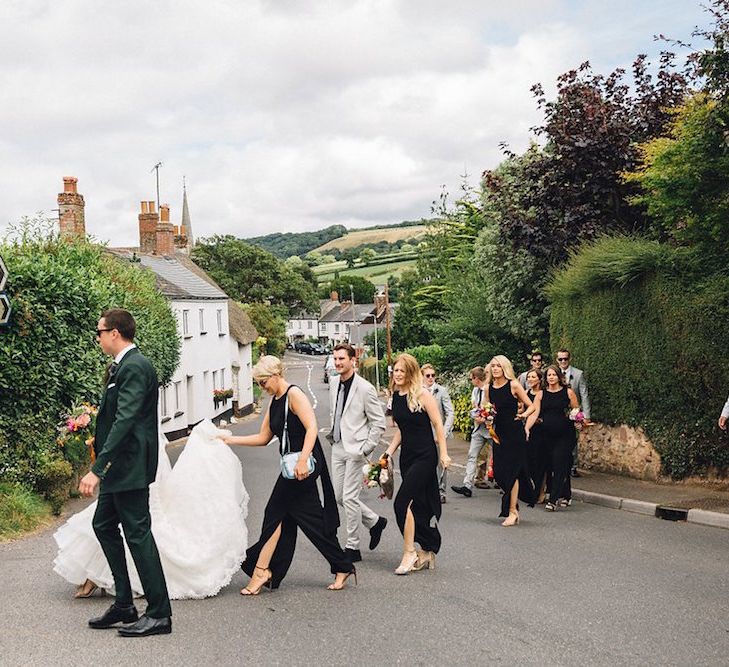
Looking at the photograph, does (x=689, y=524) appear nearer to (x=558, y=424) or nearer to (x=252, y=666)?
(x=558, y=424)

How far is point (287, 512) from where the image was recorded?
25.9 feet

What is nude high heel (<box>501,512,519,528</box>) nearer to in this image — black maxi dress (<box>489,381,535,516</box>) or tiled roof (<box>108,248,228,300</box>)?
black maxi dress (<box>489,381,535,516</box>)

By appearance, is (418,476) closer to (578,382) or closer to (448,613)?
(448,613)

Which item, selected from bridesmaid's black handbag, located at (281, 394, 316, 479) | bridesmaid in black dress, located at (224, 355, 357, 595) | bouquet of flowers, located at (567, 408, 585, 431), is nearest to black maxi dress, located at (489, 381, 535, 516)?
bouquet of flowers, located at (567, 408, 585, 431)

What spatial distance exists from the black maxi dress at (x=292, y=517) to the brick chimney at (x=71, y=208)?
96.4 feet

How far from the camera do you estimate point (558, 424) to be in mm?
13102

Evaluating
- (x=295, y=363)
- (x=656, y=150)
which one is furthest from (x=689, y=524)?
(x=295, y=363)

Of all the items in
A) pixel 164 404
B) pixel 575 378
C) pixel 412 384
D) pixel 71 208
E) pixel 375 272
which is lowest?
pixel 164 404

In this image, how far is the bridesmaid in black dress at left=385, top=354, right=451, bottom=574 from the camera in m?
8.92

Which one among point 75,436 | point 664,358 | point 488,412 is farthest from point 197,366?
point 488,412

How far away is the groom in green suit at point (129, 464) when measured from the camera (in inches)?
250

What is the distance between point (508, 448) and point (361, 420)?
127 inches

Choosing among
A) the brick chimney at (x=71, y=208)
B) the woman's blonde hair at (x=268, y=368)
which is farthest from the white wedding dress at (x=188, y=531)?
the brick chimney at (x=71, y=208)

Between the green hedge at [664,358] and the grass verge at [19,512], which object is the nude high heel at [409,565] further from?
the green hedge at [664,358]
